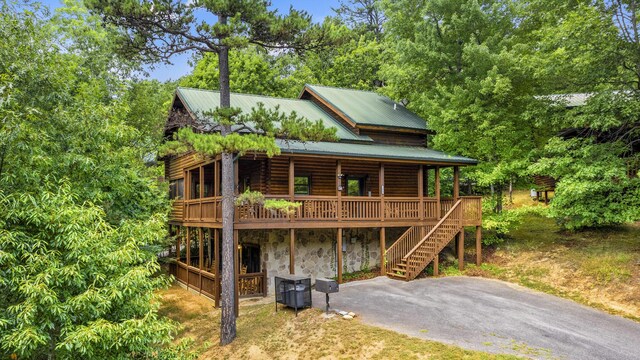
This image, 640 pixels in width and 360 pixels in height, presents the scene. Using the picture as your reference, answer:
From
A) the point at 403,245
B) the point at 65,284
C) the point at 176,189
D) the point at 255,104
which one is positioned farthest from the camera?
the point at 176,189

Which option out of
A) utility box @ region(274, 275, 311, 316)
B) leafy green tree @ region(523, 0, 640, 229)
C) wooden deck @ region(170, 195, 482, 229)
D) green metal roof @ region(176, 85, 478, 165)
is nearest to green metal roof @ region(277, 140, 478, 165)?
green metal roof @ region(176, 85, 478, 165)

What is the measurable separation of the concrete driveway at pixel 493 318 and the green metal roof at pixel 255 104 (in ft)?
24.5

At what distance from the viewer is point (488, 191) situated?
92.5 ft

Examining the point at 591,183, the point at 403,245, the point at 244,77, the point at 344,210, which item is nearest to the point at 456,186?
the point at 403,245

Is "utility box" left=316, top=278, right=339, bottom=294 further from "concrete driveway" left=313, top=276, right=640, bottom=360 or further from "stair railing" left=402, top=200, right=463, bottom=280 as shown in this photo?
"stair railing" left=402, top=200, right=463, bottom=280

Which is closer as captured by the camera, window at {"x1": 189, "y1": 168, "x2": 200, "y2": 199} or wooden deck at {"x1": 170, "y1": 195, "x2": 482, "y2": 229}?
wooden deck at {"x1": 170, "y1": 195, "x2": 482, "y2": 229}

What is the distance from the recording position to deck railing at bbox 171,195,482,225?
47.5ft

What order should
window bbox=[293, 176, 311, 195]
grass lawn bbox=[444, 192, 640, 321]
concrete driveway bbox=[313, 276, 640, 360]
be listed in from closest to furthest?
concrete driveway bbox=[313, 276, 640, 360], grass lawn bbox=[444, 192, 640, 321], window bbox=[293, 176, 311, 195]

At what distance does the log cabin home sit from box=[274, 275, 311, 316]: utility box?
216cm

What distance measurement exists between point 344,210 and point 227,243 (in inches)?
210

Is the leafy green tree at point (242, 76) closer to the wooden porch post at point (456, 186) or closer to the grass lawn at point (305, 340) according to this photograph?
the wooden porch post at point (456, 186)

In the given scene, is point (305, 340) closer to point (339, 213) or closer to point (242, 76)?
point (339, 213)

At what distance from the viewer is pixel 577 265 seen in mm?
15094

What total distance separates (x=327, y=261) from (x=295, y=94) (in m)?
21.7
